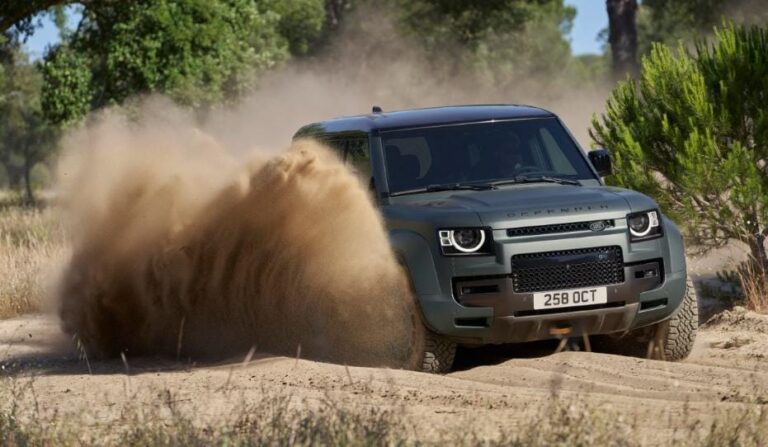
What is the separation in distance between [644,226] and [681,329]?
34.8 inches

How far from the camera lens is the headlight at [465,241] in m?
8.98

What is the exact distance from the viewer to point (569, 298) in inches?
355

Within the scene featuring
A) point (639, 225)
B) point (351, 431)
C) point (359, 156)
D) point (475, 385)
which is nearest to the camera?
point (351, 431)

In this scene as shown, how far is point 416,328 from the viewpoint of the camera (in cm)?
909

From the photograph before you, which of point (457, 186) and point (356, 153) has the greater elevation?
point (356, 153)

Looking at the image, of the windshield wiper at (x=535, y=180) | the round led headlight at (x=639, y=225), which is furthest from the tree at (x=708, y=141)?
the round led headlight at (x=639, y=225)

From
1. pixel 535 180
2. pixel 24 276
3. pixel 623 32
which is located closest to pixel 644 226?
pixel 535 180

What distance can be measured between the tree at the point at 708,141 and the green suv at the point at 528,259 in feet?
12.3

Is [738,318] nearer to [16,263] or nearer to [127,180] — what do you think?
[127,180]

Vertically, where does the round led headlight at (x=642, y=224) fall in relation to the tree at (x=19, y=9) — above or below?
below

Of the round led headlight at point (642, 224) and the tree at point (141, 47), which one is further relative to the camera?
the tree at point (141, 47)

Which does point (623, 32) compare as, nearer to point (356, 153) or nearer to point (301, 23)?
point (356, 153)

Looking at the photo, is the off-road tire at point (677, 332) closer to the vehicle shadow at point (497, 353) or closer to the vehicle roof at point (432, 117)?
the vehicle shadow at point (497, 353)

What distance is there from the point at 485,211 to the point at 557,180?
1.21 meters
